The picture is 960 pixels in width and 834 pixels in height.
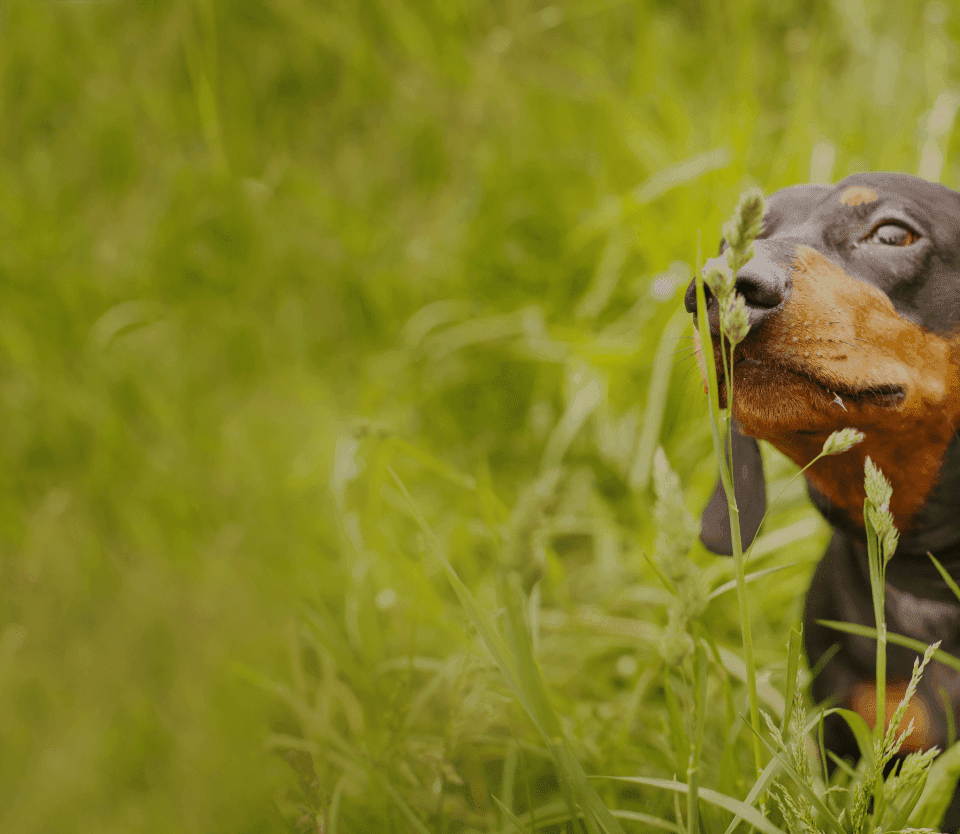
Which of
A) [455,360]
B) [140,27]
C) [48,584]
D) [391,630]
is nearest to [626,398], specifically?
[455,360]

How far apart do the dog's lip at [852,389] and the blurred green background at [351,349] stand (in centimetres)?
40

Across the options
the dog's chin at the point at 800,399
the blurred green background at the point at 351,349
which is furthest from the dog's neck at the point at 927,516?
the blurred green background at the point at 351,349

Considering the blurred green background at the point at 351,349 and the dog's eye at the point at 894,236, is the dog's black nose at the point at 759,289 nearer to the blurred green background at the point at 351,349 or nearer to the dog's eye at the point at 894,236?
the dog's eye at the point at 894,236

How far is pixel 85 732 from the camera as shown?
6.00 ft

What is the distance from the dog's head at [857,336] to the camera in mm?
1001

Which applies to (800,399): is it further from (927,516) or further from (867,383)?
(927,516)

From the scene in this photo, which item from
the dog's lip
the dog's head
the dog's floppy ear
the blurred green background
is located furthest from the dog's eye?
the blurred green background

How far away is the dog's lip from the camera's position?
3.31 feet

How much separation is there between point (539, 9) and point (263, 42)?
120 centimetres

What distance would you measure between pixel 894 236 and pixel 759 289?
31 centimetres

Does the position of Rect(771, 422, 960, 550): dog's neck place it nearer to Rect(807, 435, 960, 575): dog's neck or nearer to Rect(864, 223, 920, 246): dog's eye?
Rect(807, 435, 960, 575): dog's neck

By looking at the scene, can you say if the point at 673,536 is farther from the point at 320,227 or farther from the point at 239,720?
the point at 320,227

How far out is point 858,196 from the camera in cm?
113

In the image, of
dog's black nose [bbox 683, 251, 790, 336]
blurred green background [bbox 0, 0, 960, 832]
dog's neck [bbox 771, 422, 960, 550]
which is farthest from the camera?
blurred green background [bbox 0, 0, 960, 832]
